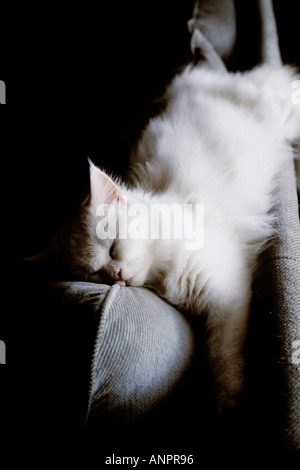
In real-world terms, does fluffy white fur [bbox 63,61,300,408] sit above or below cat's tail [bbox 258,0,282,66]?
below

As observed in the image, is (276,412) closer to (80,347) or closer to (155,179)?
(80,347)

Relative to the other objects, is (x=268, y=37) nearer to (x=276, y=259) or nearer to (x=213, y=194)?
(x=213, y=194)

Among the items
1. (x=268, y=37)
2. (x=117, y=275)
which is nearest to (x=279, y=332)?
(x=117, y=275)

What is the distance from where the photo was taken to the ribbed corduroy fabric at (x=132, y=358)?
0.62m

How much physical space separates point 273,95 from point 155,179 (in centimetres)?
67

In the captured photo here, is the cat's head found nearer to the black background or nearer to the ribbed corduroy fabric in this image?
the ribbed corduroy fabric

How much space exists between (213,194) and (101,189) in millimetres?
408

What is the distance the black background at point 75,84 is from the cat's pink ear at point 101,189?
479 millimetres

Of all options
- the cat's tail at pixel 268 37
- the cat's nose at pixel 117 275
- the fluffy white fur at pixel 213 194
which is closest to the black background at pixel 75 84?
the cat's tail at pixel 268 37

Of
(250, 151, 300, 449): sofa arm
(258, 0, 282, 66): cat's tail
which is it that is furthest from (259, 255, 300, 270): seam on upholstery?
(258, 0, 282, 66): cat's tail

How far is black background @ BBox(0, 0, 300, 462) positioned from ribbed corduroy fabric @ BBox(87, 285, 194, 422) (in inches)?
33.7

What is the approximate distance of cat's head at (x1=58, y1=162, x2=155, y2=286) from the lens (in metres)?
1.02

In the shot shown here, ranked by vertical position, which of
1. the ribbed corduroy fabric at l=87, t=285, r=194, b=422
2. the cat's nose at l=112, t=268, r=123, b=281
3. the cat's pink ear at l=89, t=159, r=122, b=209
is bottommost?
the ribbed corduroy fabric at l=87, t=285, r=194, b=422

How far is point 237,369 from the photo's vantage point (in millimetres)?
846
